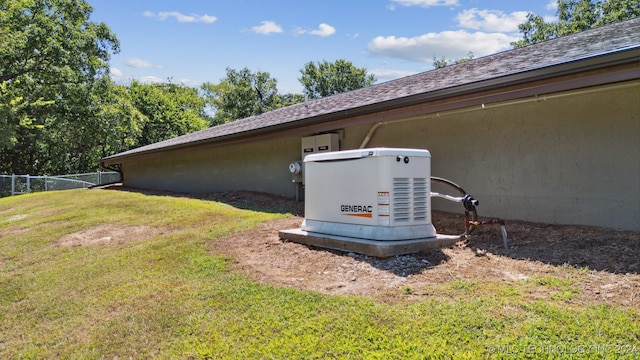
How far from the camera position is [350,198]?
4.88 meters

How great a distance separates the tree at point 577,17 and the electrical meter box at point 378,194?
17.6m

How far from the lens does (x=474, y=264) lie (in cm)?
425

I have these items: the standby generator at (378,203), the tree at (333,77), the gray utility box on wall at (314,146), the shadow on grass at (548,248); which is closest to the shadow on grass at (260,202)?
the gray utility box on wall at (314,146)

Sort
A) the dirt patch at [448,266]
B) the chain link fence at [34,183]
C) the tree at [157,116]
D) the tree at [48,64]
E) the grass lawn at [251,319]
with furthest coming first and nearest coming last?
the tree at [157,116], the chain link fence at [34,183], the tree at [48,64], the dirt patch at [448,266], the grass lawn at [251,319]

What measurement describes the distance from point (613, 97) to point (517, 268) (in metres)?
2.73

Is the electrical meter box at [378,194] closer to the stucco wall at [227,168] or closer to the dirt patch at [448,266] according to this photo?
the dirt patch at [448,266]

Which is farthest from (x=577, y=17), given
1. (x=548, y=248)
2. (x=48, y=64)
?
(x=48, y=64)

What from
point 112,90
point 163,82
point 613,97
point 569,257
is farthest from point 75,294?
point 163,82

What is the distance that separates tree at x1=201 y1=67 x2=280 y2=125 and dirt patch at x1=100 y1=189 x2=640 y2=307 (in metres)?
34.4

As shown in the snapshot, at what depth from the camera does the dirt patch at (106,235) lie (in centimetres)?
706

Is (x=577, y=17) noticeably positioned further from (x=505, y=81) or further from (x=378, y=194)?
(x=378, y=194)

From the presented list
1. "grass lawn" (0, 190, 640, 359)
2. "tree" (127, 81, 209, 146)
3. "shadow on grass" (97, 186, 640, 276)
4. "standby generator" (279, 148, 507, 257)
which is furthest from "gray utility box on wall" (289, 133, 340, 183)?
"tree" (127, 81, 209, 146)

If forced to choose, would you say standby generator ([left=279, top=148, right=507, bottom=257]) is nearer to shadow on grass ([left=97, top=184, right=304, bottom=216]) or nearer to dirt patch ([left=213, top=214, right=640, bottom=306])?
dirt patch ([left=213, top=214, right=640, bottom=306])

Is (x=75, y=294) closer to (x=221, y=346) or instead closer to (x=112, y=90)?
(x=221, y=346)
